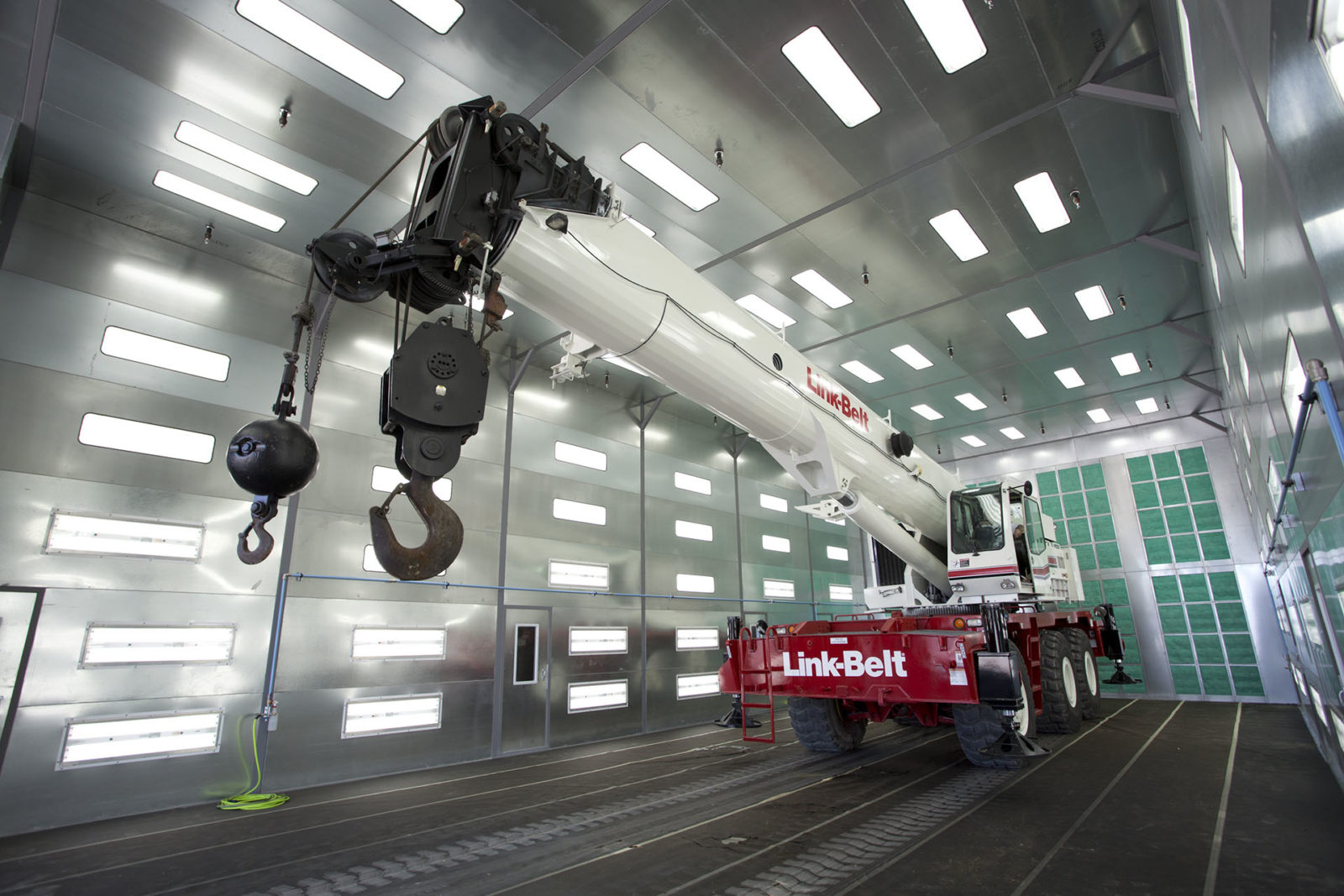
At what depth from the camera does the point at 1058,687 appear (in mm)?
8336

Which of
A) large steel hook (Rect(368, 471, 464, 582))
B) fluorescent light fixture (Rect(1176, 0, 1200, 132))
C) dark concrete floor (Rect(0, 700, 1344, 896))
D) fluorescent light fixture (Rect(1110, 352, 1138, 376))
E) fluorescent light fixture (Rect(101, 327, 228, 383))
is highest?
fluorescent light fixture (Rect(1110, 352, 1138, 376))

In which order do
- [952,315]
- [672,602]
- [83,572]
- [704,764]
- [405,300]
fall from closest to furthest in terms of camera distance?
1. [405,300]
2. [83,572]
3. [704,764]
4. [952,315]
5. [672,602]

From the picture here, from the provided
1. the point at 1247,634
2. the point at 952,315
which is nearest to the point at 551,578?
the point at 952,315

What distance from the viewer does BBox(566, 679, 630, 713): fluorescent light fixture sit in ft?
36.6

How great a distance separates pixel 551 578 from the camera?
11.3 metres

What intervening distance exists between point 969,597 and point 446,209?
25.8 feet

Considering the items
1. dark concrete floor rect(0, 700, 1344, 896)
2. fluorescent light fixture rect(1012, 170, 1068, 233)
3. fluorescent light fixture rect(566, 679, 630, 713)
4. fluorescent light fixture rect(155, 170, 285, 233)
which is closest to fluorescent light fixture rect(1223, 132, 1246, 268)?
fluorescent light fixture rect(1012, 170, 1068, 233)

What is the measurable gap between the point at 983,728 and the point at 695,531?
8.52m

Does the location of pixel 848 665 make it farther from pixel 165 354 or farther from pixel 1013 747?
pixel 165 354

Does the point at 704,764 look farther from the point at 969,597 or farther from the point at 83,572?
the point at 83,572

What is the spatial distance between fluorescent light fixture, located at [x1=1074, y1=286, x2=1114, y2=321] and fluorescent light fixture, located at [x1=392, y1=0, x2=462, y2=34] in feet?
33.0

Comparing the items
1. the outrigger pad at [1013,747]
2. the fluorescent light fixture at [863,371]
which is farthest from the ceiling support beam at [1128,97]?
the fluorescent light fixture at [863,371]

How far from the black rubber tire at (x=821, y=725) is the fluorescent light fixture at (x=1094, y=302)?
7924 millimetres

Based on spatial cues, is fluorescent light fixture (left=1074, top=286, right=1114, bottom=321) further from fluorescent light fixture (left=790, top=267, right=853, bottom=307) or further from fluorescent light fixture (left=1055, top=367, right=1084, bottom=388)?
fluorescent light fixture (left=790, top=267, right=853, bottom=307)
